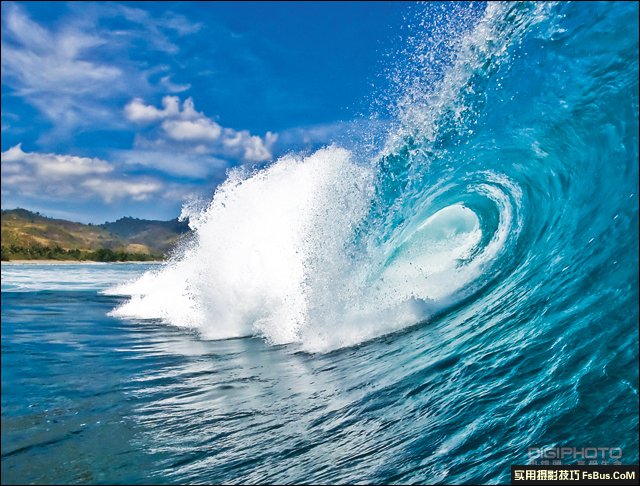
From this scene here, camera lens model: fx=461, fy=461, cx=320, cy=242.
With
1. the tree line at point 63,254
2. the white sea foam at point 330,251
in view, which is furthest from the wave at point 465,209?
the tree line at point 63,254

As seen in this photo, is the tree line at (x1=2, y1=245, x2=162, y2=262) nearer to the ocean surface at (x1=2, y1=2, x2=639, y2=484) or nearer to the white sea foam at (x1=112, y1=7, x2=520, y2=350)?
the ocean surface at (x1=2, y1=2, x2=639, y2=484)

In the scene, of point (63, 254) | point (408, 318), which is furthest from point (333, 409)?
point (63, 254)

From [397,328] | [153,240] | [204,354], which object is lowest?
[397,328]

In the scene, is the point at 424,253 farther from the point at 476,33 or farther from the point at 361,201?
the point at 476,33

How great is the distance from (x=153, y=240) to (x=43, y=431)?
486ft

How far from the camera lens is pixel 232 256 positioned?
1587 cm

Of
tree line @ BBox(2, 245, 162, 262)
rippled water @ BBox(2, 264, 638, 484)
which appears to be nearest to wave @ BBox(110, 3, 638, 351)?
rippled water @ BBox(2, 264, 638, 484)

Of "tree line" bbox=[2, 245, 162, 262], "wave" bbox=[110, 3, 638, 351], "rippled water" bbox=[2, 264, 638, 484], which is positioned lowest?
"rippled water" bbox=[2, 264, 638, 484]

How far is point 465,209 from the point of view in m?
15.8

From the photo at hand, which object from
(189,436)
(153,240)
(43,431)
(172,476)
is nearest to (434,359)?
(189,436)

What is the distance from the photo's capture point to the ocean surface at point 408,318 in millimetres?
5113

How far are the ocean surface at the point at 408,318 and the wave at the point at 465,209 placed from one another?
0.05 metres

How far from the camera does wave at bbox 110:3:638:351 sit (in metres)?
8.20

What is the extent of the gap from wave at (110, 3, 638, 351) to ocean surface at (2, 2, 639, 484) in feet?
0.18
